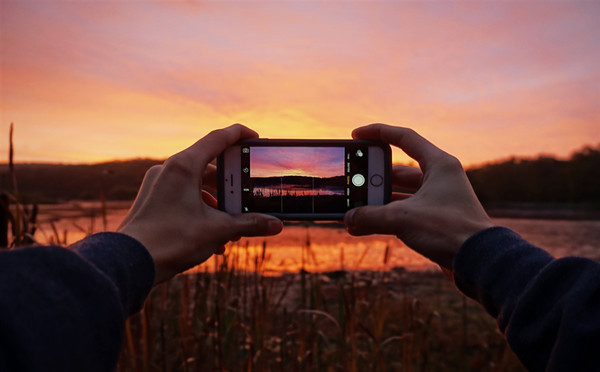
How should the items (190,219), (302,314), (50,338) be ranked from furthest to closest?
1. (302,314)
2. (190,219)
3. (50,338)

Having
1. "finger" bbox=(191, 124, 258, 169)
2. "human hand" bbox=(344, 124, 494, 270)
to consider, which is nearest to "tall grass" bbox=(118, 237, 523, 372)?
"human hand" bbox=(344, 124, 494, 270)

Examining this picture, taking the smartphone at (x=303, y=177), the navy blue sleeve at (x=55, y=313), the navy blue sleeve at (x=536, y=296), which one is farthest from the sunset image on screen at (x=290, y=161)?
the navy blue sleeve at (x=55, y=313)

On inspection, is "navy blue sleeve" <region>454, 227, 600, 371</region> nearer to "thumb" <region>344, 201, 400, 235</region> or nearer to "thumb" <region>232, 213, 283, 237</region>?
"thumb" <region>344, 201, 400, 235</region>

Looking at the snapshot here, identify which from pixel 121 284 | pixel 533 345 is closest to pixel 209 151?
pixel 121 284

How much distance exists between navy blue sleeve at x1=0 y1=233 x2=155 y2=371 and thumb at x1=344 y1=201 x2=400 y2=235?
2.45ft

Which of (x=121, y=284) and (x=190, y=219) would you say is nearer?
(x=121, y=284)

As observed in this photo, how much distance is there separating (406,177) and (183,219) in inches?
30.7

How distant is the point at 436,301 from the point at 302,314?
364 cm

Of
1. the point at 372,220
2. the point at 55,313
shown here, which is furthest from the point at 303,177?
the point at 55,313

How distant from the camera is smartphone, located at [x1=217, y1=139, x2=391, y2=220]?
4.55 ft

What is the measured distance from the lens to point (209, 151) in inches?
48.8

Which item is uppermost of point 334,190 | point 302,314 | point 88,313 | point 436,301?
point 334,190

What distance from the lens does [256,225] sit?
128 centimetres

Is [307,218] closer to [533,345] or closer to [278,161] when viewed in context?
[278,161]
